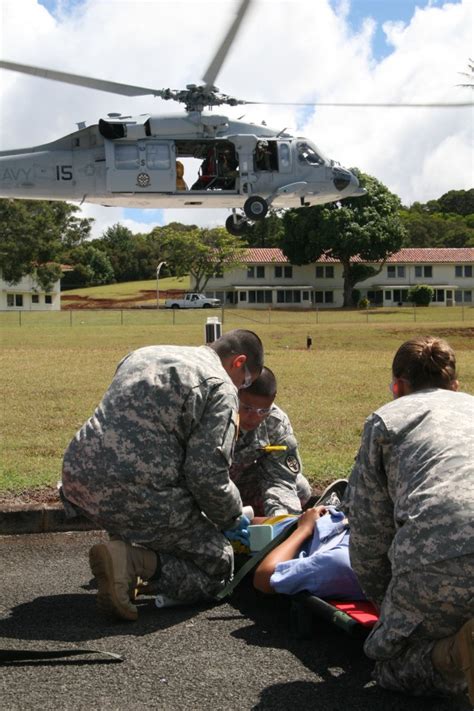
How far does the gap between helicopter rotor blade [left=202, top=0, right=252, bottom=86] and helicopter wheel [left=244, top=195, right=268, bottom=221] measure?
427 cm

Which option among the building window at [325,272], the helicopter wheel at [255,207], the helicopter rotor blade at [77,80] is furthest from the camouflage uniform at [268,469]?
the building window at [325,272]

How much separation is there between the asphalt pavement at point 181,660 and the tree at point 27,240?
228 feet

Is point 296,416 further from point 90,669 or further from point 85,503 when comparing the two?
point 90,669

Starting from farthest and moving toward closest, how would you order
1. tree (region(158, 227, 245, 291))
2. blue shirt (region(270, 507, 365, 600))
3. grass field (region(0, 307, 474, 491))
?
1. tree (region(158, 227, 245, 291))
2. grass field (region(0, 307, 474, 491))
3. blue shirt (region(270, 507, 365, 600))

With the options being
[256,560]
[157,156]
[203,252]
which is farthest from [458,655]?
[203,252]

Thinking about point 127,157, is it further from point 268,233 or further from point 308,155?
point 268,233

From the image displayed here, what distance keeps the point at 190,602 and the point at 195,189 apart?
2229cm

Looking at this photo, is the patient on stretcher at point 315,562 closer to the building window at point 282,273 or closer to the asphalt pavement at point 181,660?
the asphalt pavement at point 181,660

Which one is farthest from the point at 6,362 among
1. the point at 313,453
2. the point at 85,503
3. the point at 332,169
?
the point at 85,503

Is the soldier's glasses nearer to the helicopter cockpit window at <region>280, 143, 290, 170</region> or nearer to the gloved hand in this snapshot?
the gloved hand

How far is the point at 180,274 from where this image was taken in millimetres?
90688

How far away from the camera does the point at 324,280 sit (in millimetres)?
88312

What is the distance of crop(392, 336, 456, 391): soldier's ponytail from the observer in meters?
3.74

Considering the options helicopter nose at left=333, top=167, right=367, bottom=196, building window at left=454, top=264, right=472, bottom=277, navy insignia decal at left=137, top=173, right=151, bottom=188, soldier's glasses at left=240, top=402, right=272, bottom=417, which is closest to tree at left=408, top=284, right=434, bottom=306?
building window at left=454, top=264, right=472, bottom=277
